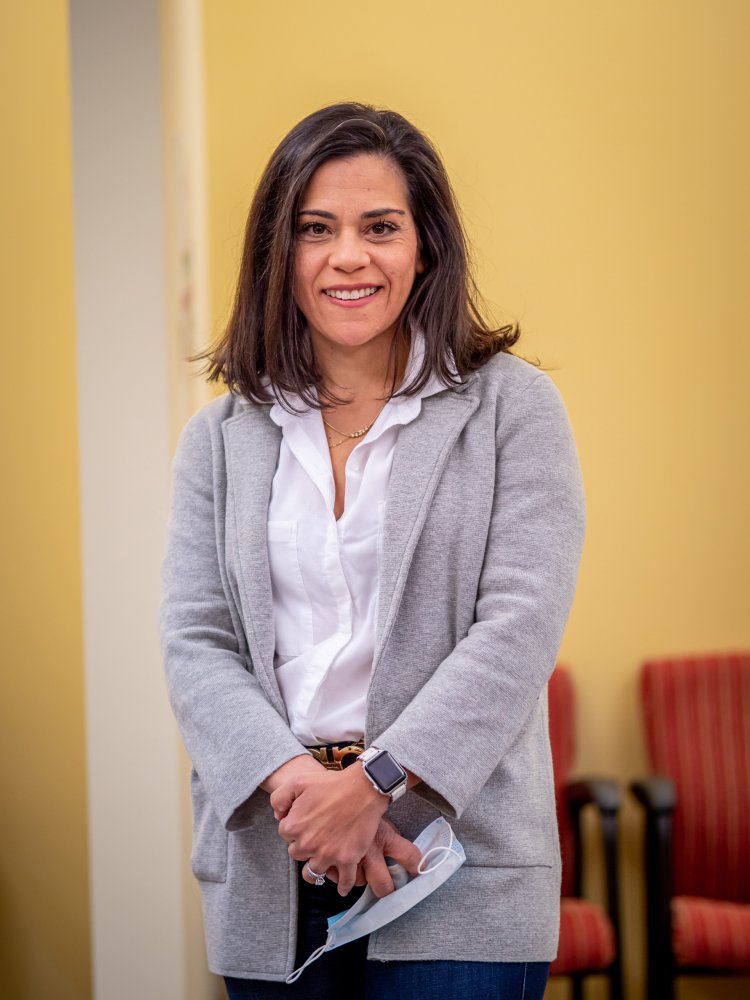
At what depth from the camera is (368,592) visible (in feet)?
4.37

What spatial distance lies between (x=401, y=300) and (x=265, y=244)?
21 centimetres

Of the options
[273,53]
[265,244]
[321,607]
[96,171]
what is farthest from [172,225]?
[321,607]

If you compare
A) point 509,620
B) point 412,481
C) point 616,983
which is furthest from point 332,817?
point 616,983

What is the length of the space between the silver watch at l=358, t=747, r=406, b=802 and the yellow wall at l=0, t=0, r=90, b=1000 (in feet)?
6.08

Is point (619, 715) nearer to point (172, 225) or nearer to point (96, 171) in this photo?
point (172, 225)

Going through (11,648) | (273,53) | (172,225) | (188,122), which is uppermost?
(273,53)

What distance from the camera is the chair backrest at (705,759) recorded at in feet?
9.46

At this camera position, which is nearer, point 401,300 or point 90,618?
point 401,300

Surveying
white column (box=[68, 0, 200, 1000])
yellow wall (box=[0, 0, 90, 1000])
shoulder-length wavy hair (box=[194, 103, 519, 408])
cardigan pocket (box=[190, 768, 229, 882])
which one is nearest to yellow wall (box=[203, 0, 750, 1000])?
white column (box=[68, 0, 200, 1000])

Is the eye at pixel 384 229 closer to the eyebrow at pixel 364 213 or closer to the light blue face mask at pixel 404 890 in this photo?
the eyebrow at pixel 364 213

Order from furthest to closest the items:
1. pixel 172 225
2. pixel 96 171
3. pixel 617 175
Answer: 1. pixel 617 175
2. pixel 172 225
3. pixel 96 171

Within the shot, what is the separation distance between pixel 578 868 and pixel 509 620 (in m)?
1.94

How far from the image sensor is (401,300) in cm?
138

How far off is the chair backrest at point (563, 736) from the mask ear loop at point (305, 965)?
1.75m
